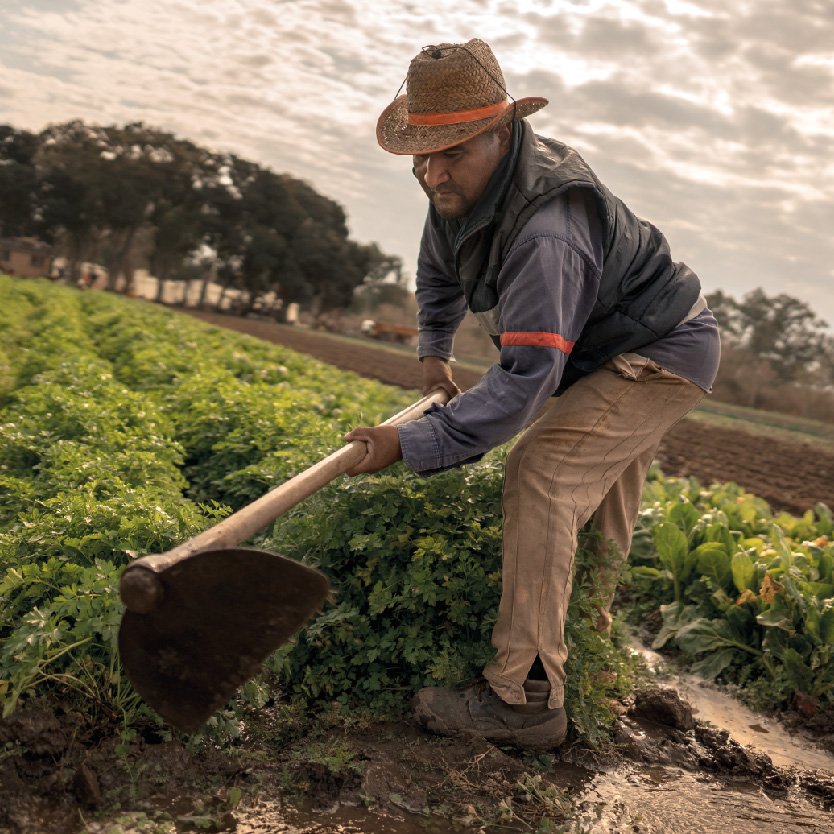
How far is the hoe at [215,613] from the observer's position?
2418mm

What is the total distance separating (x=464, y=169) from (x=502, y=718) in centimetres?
187

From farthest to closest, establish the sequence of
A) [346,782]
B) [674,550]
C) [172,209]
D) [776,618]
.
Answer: [172,209] < [674,550] < [776,618] < [346,782]

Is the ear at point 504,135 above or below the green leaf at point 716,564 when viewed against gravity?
above

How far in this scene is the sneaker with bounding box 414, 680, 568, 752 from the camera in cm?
308

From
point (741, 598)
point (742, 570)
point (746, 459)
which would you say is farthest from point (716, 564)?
point (746, 459)

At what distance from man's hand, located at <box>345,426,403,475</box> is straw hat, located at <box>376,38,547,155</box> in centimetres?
89

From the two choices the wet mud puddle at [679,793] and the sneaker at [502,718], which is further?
the sneaker at [502,718]

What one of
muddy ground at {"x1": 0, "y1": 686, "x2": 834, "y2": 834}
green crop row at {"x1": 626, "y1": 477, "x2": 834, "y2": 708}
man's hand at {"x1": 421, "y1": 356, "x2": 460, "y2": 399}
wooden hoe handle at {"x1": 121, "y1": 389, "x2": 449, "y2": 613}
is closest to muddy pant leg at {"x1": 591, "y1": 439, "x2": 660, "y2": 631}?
muddy ground at {"x1": 0, "y1": 686, "x2": 834, "y2": 834}

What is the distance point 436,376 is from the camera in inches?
156

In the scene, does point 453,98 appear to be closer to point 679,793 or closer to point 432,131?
point 432,131

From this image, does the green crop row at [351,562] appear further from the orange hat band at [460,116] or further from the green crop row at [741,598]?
the orange hat band at [460,116]

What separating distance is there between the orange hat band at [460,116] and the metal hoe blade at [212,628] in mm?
1447

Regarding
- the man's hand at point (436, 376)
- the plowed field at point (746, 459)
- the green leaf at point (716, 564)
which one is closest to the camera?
the man's hand at point (436, 376)

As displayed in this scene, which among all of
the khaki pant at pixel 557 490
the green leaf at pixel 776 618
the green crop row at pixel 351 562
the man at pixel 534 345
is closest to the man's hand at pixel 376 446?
the man at pixel 534 345
